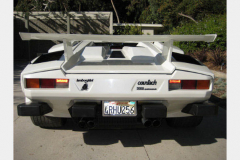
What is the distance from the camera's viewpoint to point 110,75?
8.29 ft

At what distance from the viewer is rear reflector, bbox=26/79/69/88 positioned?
252cm

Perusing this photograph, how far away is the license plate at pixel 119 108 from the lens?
2.56m

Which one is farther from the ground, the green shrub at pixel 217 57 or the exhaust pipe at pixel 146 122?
the green shrub at pixel 217 57

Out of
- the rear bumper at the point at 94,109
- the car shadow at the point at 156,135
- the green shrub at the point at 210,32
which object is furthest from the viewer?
the green shrub at the point at 210,32

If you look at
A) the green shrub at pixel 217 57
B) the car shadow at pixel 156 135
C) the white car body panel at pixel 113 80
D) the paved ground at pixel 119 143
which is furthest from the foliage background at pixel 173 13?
the white car body panel at pixel 113 80

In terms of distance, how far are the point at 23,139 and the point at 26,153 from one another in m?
0.44

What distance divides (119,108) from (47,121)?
1.31 meters

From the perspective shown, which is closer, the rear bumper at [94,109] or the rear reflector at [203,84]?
the rear bumper at [94,109]

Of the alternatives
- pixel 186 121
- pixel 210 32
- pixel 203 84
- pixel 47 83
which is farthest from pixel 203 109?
pixel 210 32

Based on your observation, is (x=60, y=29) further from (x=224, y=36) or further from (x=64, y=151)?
(x=64, y=151)

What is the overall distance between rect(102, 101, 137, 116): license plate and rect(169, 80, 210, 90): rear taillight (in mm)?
508

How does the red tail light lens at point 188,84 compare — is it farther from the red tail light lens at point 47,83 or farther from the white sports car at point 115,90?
the red tail light lens at point 47,83

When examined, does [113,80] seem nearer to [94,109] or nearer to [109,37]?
[94,109]

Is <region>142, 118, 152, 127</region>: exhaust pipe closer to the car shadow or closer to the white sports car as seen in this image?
the white sports car
